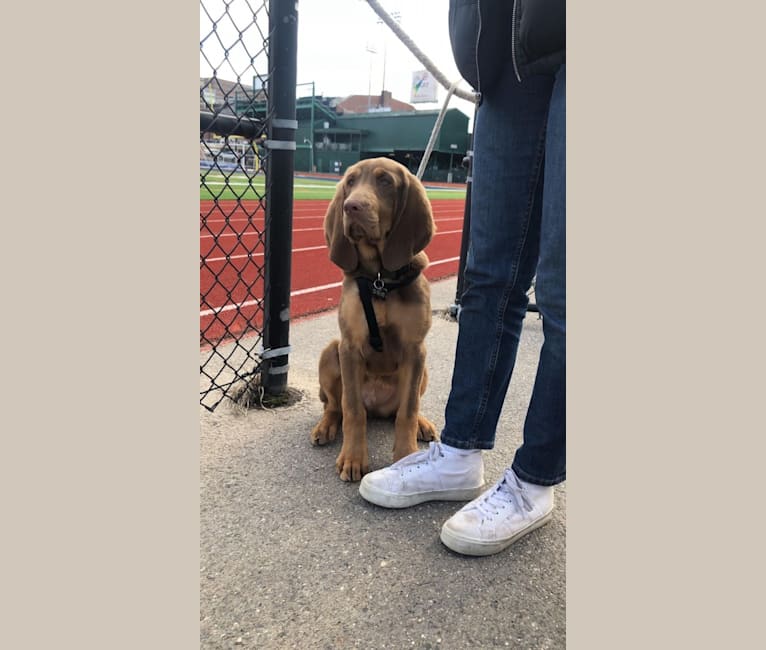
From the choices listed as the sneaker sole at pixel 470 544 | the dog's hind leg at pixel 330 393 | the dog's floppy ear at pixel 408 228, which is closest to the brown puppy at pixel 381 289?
the dog's floppy ear at pixel 408 228

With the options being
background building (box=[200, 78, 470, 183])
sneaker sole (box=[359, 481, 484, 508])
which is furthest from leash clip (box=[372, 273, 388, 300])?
background building (box=[200, 78, 470, 183])

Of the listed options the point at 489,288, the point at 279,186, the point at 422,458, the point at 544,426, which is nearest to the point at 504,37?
the point at 489,288

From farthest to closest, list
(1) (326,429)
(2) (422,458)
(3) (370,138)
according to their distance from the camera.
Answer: (3) (370,138)
(1) (326,429)
(2) (422,458)

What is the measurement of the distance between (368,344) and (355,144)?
49153mm

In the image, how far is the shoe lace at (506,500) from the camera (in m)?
1.84

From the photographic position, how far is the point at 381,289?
7.65 feet

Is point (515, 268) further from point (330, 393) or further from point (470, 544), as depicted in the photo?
point (330, 393)

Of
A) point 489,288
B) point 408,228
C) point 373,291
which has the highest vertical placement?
point 408,228

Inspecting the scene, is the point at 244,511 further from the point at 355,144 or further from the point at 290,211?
the point at 355,144

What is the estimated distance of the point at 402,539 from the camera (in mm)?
1864

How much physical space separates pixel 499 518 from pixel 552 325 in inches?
27.1

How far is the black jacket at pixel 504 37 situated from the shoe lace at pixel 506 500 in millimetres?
1318

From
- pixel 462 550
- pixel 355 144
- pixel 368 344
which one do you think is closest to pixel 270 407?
pixel 368 344

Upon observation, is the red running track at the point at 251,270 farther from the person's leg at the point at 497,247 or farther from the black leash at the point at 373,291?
the person's leg at the point at 497,247
